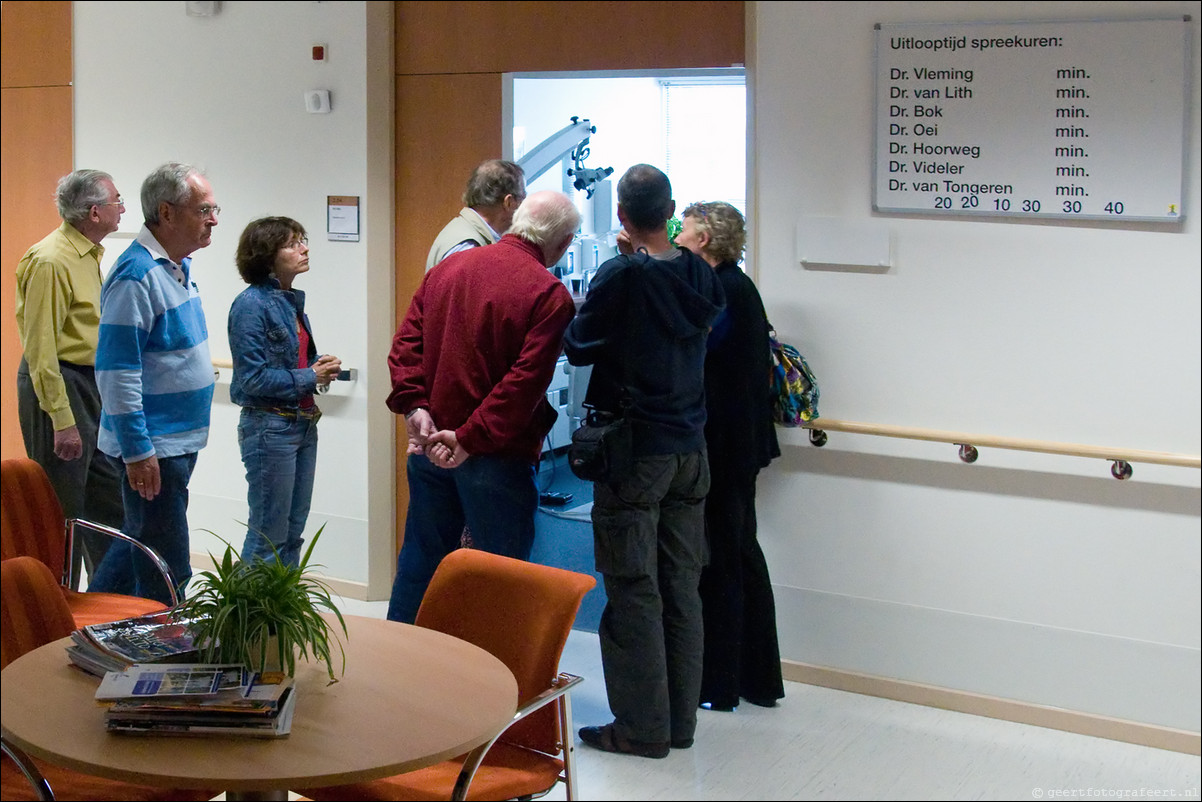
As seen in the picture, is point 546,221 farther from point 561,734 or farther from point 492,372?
point 561,734

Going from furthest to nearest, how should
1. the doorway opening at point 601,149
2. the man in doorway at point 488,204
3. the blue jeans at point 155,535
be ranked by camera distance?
1. the doorway opening at point 601,149
2. the man in doorway at point 488,204
3. the blue jeans at point 155,535

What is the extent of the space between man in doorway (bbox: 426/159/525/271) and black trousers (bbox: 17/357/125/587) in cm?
118

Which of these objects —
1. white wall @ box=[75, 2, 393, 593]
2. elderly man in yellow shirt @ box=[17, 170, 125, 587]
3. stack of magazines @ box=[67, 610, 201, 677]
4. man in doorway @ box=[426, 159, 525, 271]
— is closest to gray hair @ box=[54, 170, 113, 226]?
elderly man in yellow shirt @ box=[17, 170, 125, 587]

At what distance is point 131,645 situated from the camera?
6.30ft

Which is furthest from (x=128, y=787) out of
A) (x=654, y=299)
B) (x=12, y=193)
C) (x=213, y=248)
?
(x=12, y=193)

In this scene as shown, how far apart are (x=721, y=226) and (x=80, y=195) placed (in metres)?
1.85

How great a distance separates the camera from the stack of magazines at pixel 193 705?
1.67m

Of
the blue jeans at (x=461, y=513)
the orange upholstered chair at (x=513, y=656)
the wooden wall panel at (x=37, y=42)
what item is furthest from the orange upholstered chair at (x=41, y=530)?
the wooden wall panel at (x=37, y=42)

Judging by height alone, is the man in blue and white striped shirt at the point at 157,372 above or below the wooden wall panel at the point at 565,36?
below

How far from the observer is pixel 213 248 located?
4449 millimetres

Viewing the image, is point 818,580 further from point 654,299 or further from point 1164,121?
point 1164,121

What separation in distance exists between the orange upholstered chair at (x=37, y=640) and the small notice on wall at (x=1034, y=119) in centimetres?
217

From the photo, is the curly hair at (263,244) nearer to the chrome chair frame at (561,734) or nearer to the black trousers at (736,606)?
the black trousers at (736,606)

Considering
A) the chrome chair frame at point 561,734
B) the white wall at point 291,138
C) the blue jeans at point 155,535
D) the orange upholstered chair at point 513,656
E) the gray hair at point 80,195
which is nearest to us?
the chrome chair frame at point 561,734
